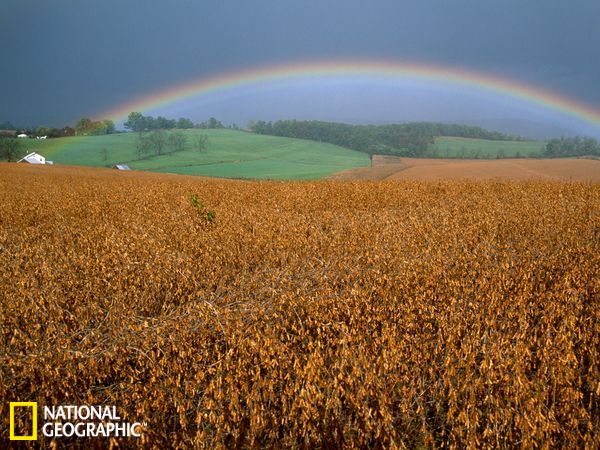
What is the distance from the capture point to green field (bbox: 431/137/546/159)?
2341 inches

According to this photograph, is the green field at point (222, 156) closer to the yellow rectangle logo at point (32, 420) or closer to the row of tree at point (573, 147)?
the row of tree at point (573, 147)

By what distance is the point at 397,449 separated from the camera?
2133mm

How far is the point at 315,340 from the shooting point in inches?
130

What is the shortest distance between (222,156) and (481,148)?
130ft

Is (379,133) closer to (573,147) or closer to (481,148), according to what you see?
(481,148)

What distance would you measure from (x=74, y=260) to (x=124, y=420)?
2.89m

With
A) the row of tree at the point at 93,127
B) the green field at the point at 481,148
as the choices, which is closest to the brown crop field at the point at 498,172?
the green field at the point at 481,148

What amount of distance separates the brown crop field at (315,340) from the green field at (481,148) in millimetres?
58998

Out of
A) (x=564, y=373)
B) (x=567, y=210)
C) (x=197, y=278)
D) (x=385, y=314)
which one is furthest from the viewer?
(x=567, y=210)

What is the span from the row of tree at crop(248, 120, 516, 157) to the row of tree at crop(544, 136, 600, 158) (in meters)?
16.5

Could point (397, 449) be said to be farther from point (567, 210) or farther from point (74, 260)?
point (567, 210)

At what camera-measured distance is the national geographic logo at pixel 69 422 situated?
246cm

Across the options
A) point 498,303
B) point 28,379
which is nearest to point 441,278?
point 498,303

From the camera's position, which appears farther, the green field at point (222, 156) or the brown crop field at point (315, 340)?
the green field at point (222, 156)
